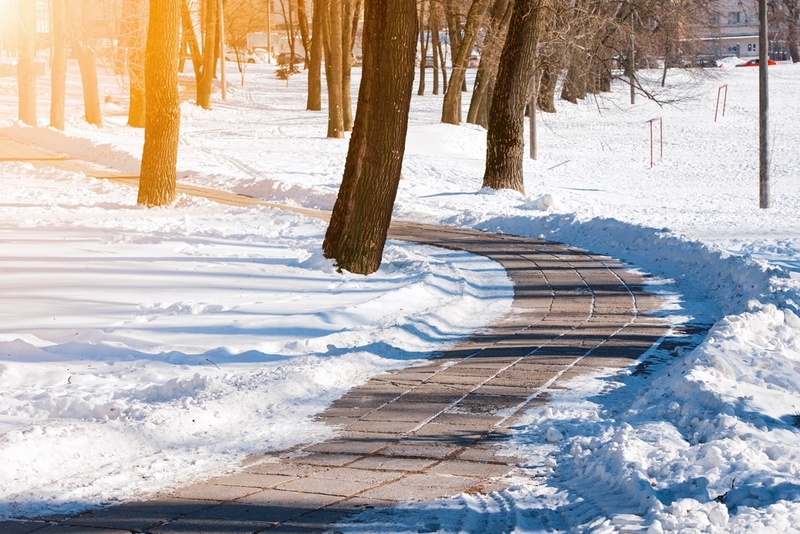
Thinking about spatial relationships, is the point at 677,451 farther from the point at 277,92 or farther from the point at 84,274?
the point at 277,92

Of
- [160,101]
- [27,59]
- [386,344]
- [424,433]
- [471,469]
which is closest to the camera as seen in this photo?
[471,469]

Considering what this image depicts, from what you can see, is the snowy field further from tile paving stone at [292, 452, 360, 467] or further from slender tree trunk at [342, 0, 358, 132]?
slender tree trunk at [342, 0, 358, 132]

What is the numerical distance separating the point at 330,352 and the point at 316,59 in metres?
35.5

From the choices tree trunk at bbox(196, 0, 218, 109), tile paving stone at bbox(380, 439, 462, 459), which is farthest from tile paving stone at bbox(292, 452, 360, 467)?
tree trunk at bbox(196, 0, 218, 109)

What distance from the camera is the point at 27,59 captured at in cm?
3247

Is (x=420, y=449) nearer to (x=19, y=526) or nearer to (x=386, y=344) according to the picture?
(x=19, y=526)

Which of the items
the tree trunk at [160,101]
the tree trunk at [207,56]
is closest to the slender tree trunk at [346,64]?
the tree trunk at [207,56]

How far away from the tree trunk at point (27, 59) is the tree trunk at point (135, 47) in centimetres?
311

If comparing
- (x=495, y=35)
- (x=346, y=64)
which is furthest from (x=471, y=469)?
(x=346, y=64)

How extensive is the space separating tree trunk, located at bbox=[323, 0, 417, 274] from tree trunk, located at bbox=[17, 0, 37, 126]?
80.1ft

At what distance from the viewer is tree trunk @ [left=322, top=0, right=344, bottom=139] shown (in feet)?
91.1

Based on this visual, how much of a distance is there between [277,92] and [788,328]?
51.6 metres

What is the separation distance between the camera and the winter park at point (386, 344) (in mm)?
4520

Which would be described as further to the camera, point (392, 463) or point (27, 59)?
point (27, 59)
